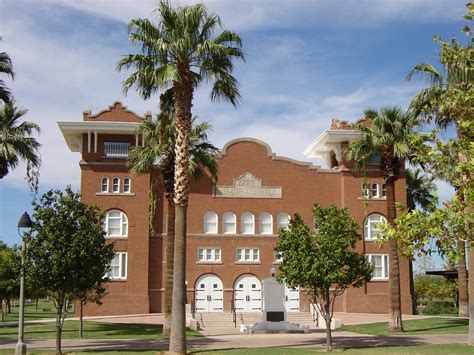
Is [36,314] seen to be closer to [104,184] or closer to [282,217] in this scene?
[104,184]

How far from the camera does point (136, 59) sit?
22750mm

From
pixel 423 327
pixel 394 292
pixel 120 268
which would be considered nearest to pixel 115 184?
pixel 120 268

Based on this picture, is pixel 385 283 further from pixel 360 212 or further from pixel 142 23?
pixel 142 23

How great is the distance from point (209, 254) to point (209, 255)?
7 centimetres

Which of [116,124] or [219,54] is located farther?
[116,124]

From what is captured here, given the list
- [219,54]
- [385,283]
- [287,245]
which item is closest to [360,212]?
[385,283]

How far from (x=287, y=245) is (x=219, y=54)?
7.62 m

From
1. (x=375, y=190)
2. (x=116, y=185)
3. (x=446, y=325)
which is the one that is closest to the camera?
(x=446, y=325)

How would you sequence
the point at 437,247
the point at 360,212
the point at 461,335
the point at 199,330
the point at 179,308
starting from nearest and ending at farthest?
1. the point at 437,247
2. the point at 179,308
3. the point at 461,335
4. the point at 199,330
5. the point at 360,212

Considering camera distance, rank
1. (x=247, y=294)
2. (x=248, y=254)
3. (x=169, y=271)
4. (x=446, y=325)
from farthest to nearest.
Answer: (x=248, y=254) → (x=247, y=294) → (x=446, y=325) → (x=169, y=271)

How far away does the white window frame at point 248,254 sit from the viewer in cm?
4397

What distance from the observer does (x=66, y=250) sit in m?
21.5

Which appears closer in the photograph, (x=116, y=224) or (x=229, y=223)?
(x=116, y=224)

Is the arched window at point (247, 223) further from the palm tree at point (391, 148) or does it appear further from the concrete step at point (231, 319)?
the palm tree at point (391, 148)
